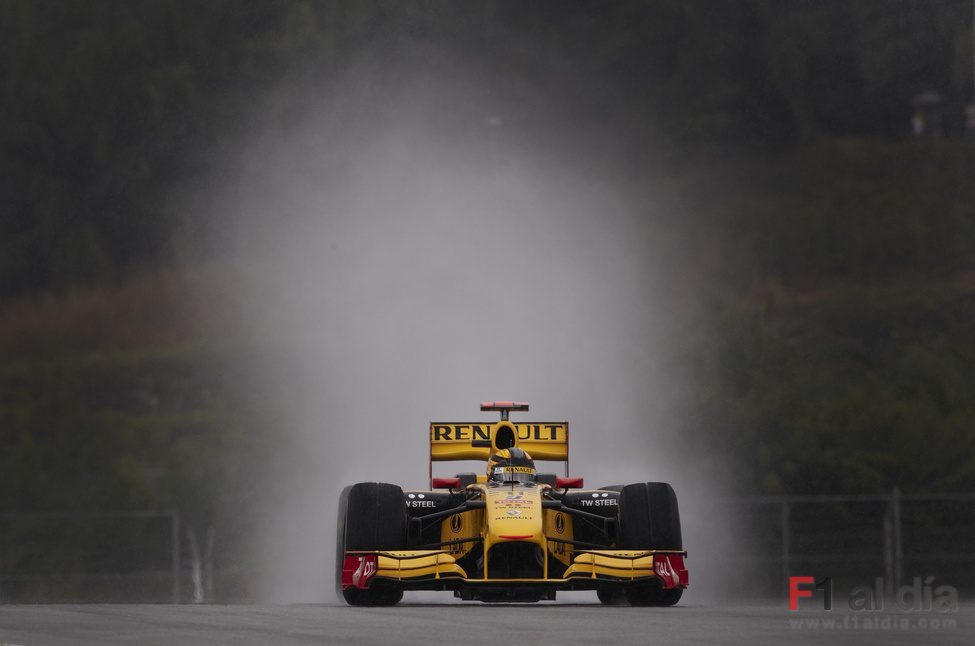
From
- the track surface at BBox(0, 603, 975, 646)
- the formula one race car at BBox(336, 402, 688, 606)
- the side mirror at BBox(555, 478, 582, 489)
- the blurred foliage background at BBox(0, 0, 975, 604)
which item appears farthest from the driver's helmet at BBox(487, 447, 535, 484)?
the blurred foliage background at BBox(0, 0, 975, 604)

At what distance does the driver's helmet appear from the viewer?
20.9 m

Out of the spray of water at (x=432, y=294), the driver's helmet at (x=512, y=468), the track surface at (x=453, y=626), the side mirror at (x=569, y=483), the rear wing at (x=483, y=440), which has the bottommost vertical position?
the track surface at (x=453, y=626)

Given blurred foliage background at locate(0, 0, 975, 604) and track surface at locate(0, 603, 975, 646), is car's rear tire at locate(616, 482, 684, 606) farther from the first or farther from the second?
blurred foliage background at locate(0, 0, 975, 604)

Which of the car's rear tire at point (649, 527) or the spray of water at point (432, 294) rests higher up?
the spray of water at point (432, 294)

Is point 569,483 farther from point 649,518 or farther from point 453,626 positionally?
point 453,626

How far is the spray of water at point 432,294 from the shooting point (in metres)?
48.4

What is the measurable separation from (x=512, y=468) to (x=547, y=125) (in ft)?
197

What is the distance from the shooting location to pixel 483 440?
24.5 m

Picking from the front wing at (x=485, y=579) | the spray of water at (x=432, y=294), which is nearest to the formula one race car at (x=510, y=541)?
the front wing at (x=485, y=579)

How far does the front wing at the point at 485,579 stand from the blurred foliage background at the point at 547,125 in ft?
162

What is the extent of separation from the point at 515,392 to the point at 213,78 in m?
41.1

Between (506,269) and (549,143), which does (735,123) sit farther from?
(506,269)

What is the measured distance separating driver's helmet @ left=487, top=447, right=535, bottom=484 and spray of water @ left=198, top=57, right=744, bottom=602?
7.81m

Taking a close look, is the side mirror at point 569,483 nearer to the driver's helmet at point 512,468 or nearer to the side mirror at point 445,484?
the side mirror at point 445,484
